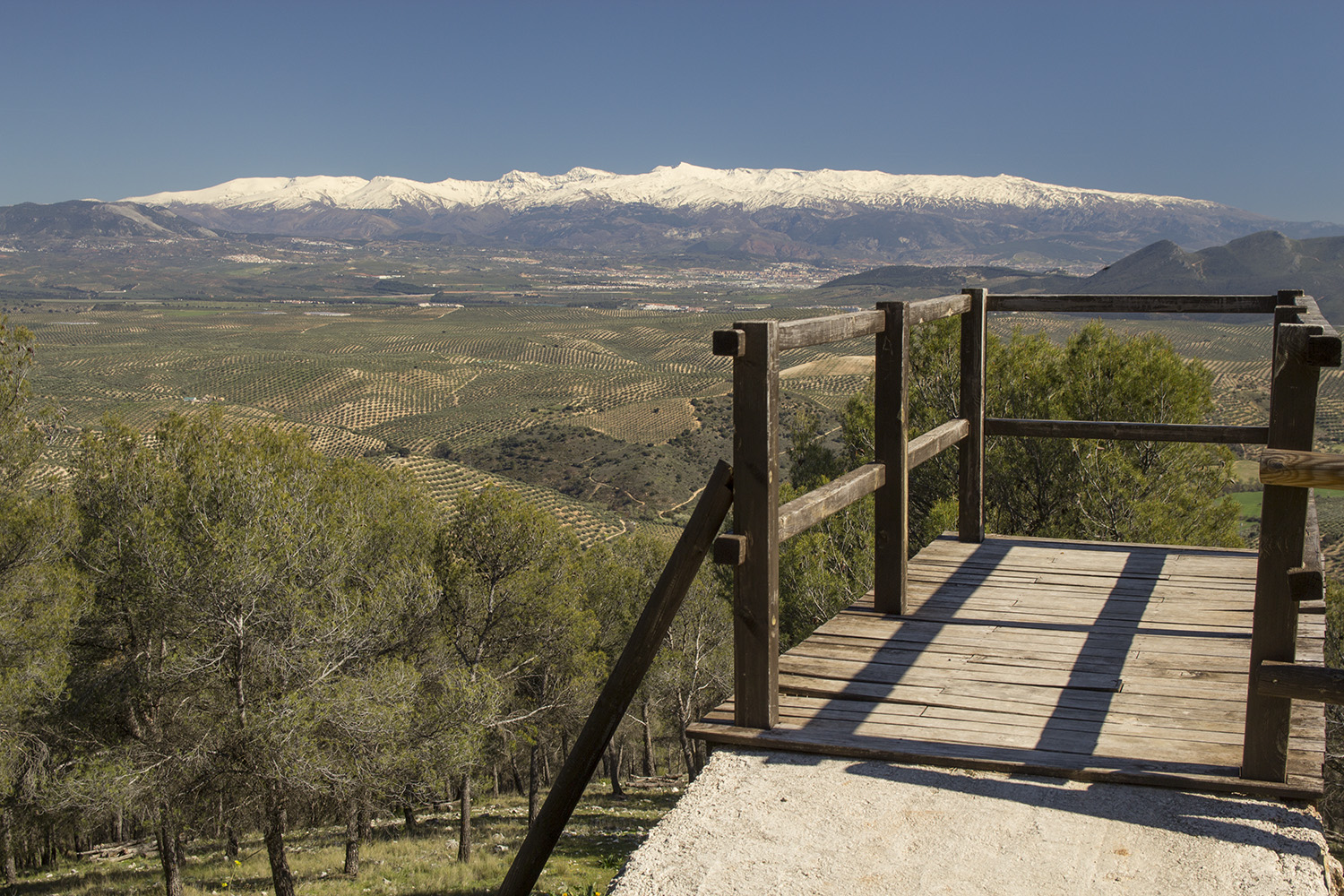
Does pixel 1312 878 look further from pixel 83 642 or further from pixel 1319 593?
pixel 83 642

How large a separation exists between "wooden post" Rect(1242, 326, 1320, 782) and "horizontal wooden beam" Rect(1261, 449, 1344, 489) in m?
0.15

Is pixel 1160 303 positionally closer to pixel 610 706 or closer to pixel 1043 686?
pixel 1043 686

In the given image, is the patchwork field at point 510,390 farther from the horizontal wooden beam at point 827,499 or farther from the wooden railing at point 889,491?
the horizontal wooden beam at point 827,499

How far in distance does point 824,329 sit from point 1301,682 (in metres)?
1.81

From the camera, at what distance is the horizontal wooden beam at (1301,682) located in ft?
7.80

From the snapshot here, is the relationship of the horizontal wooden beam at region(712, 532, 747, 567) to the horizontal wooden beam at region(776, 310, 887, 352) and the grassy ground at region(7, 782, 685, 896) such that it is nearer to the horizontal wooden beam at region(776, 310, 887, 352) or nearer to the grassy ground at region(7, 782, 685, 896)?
the horizontal wooden beam at region(776, 310, 887, 352)

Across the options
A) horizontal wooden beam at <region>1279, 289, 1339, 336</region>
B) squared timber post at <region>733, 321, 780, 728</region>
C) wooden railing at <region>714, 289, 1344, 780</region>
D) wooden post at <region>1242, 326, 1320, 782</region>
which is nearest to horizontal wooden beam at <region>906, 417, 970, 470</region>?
wooden railing at <region>714, 289, 1344, 780</region>

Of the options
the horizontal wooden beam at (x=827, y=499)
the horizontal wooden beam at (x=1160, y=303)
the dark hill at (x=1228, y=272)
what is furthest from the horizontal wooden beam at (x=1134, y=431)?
the dark hill at (x=1228, y=272)

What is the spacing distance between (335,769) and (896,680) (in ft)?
38.9

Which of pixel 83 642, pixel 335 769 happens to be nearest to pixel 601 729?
pixel 335 769

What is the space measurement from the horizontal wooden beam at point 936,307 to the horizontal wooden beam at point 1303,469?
6.72 ft

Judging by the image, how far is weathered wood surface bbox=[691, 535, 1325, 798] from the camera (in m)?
2.96

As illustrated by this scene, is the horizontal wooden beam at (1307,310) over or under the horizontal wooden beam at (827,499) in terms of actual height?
over

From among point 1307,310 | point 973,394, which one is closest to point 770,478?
point 1307,310
